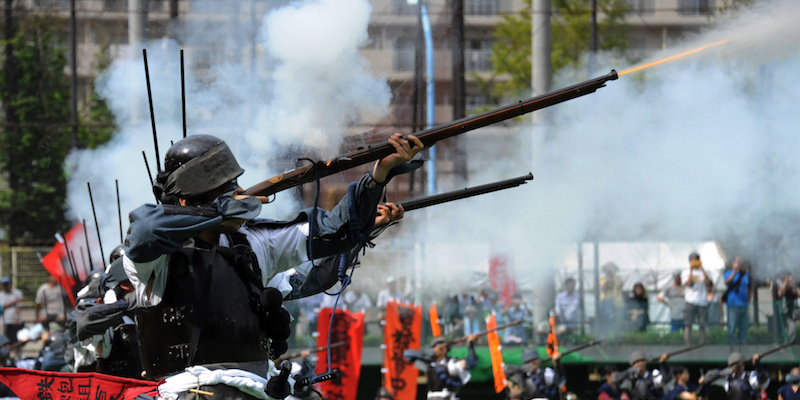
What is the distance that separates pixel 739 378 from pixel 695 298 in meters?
1.47

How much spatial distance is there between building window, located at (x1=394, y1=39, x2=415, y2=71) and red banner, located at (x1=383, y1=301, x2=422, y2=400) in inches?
236

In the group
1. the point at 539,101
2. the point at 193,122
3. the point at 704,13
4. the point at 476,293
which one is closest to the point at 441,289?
the point at 476,293

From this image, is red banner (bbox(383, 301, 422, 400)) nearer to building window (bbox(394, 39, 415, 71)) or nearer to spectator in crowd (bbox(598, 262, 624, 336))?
spectator in crowd (bbox(598, 262, 624, 336))

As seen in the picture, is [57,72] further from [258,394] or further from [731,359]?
[258,394]

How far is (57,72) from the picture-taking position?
1817 cm

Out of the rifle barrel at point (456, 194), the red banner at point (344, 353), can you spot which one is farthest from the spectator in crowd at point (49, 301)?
the rifle barrel at point (456, 194)

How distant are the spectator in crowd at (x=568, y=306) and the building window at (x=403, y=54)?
7.07 m

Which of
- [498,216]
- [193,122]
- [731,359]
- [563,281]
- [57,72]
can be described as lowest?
[731,359]

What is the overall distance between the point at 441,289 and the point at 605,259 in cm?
271

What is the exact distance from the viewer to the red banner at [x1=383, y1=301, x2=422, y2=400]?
13.3 meters

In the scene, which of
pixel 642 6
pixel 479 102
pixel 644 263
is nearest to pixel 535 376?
pixel 644 263

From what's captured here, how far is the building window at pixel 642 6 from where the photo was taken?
17.3m

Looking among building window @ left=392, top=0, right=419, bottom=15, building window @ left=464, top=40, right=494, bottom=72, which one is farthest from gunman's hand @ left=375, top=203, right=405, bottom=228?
building window @ left=464, top=40, right=494, bottom=72

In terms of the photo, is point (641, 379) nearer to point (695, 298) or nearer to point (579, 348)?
point (579, 348)
